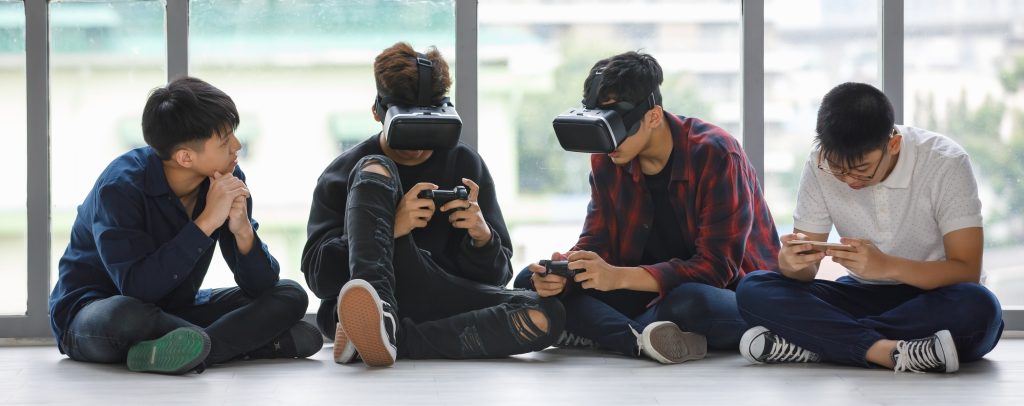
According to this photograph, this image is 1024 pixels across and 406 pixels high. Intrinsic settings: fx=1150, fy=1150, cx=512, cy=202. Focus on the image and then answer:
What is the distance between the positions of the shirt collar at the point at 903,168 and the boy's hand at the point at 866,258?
6.4 inches

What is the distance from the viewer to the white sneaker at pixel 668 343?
8.62ft

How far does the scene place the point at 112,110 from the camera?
126 inches

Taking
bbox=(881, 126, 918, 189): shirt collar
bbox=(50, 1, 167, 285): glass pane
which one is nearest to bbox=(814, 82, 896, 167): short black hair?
bbox=(881, 126, 918, 189): shirt collar

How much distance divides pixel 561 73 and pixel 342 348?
1.11m

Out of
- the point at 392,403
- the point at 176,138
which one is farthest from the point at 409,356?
the point at 176,138

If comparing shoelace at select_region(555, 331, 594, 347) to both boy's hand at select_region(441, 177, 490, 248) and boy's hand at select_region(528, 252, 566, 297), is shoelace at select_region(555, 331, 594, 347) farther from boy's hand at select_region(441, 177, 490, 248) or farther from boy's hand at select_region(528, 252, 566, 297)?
boy's hand at select_region(441, 177, 490, 248)

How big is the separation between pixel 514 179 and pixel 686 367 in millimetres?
910

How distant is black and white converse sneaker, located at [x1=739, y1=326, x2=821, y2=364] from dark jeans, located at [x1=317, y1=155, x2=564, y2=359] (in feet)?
1.42

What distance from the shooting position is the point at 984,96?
3273mm

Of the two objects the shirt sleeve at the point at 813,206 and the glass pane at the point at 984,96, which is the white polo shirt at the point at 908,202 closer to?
the shirt sleeve at the point at 813,206

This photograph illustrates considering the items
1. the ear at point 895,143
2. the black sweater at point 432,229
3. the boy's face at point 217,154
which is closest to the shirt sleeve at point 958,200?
the ear at point 895,143

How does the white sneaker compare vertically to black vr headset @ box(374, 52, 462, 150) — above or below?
below

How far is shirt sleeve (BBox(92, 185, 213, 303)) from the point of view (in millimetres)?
2518

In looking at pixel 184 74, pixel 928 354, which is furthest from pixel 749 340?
pixel 184 74
